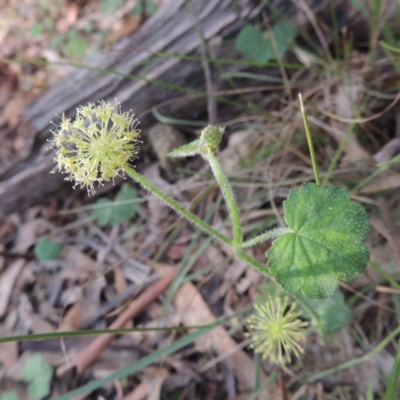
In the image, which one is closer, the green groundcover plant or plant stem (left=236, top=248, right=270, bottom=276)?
the green groundcover plant

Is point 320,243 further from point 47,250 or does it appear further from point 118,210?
point 47,250

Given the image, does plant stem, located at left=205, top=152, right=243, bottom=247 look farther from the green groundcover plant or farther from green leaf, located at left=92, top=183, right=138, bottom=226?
green leaf, located at left=92, top=183, right=138, bottom=226

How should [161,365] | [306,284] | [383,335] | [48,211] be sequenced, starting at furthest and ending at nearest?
[48,211] < [161,365] < [383,335] < [306,284]

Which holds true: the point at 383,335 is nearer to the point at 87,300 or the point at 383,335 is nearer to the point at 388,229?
the point at 388,229

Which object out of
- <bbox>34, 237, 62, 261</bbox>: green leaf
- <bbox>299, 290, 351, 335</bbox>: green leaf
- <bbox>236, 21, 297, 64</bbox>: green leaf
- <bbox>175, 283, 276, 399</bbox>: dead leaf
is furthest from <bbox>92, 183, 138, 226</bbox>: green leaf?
<bbox>299, 290, 351, 335</bbox>: green leaf

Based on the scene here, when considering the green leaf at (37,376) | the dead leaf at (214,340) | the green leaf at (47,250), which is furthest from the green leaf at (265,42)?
the green leaf at (37,376)

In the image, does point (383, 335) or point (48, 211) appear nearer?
point (383, 335)

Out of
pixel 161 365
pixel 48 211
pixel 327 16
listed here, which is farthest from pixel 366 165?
pixel 48 211

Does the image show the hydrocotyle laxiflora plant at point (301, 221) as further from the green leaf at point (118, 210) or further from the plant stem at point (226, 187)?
the green leaf at point (118, 210)
